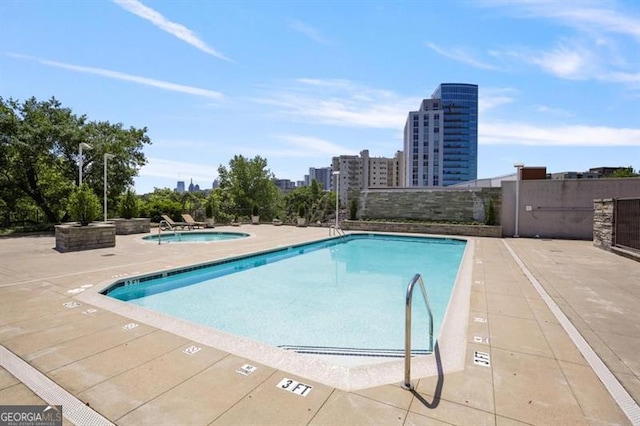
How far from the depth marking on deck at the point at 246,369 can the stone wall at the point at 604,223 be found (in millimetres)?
12590

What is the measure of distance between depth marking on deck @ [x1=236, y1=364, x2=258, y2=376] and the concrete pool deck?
41mm

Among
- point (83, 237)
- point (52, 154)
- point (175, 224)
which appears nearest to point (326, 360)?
point (83, 237)

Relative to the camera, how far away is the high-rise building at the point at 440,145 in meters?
90.1

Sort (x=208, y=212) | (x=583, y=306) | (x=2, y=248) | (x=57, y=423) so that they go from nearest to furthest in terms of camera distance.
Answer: (x=57, y=423), (x=583, y=306), (x=2, y=248), (x=208, y=212)

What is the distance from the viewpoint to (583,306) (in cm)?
485

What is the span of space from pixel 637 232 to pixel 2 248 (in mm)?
19371

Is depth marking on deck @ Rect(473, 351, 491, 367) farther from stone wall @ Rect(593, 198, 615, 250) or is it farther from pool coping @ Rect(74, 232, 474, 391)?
stone wall @ Rect(593, 198, 615, 250)

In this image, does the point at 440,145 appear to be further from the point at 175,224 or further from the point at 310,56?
the point at 175,224

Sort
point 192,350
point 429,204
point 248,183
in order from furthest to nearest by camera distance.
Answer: point 248,183
point 429,204
point 192,350

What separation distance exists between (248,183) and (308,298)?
23.9 meters

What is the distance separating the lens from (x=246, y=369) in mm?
2902

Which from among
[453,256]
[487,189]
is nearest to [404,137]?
[487,189]

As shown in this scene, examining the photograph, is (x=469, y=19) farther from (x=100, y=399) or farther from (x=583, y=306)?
(x=100, y=399)

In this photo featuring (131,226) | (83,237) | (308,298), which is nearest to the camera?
(308,298)
